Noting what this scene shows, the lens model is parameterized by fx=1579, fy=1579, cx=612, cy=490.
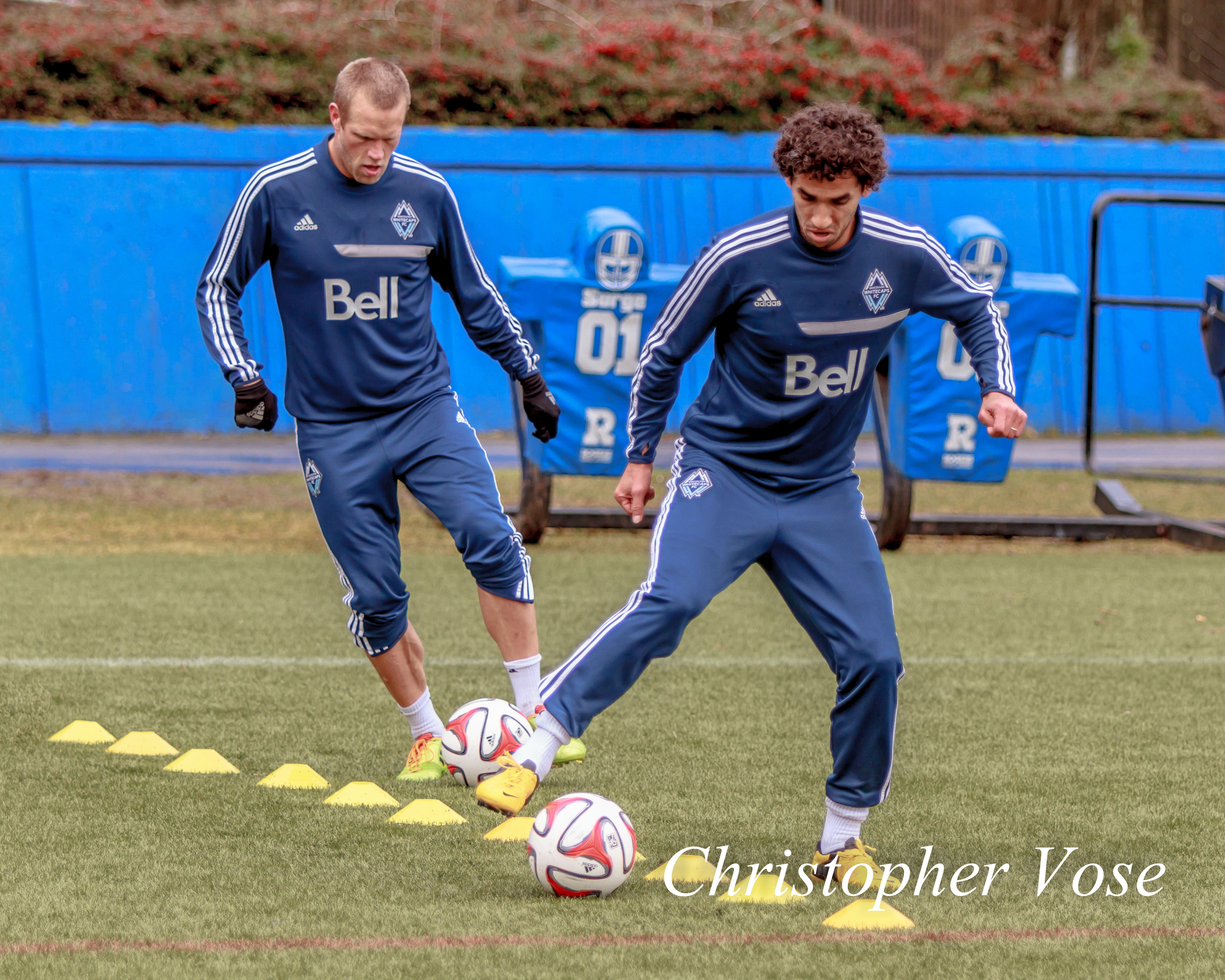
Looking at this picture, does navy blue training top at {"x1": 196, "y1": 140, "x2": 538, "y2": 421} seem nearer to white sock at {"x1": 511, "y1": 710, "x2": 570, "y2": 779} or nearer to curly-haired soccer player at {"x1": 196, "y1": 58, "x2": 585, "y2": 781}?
curly-haired soccer player at {"x1": 196, "y1": 58, "x2": 585, "y2": 781}

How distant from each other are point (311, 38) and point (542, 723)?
13.5 meters

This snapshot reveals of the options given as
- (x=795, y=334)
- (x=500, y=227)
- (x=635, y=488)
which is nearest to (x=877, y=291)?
(x=795, y=334)

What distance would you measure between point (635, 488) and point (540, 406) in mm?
1128

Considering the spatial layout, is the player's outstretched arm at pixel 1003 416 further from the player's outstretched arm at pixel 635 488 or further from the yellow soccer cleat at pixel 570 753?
the yellow soccer cleat at pixel 570 753

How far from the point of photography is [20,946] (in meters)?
3.36

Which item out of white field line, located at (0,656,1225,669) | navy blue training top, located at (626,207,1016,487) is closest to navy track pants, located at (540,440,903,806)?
navy blue training top, located at (626,207,1016,487)

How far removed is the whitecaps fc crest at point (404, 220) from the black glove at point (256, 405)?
2.07 feet

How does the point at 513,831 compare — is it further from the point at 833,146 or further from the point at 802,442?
the point at 833,146

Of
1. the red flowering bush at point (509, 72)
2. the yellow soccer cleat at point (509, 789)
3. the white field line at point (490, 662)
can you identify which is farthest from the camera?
the red flowering bush at point (509, 72)

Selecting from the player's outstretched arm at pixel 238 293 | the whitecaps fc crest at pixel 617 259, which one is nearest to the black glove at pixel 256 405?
A: the player's outstretched arm at pixel 238 293

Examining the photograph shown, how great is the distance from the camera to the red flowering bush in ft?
50.1

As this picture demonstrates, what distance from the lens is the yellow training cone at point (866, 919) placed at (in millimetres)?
3570

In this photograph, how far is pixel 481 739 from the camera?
15.7 ft

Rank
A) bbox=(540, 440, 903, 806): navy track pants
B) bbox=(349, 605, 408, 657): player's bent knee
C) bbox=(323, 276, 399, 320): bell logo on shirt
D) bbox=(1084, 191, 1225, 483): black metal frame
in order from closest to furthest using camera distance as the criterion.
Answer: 1. bbox=(540, 440, 903, 806): navy track pants
2. bbox=(323, 276, 399, 320): bell logo on shirt
3. bbox=(349, 605, 408, 657): player's bent knee
4. bbox=(1084, 191, 1225, 483): black metal frame
